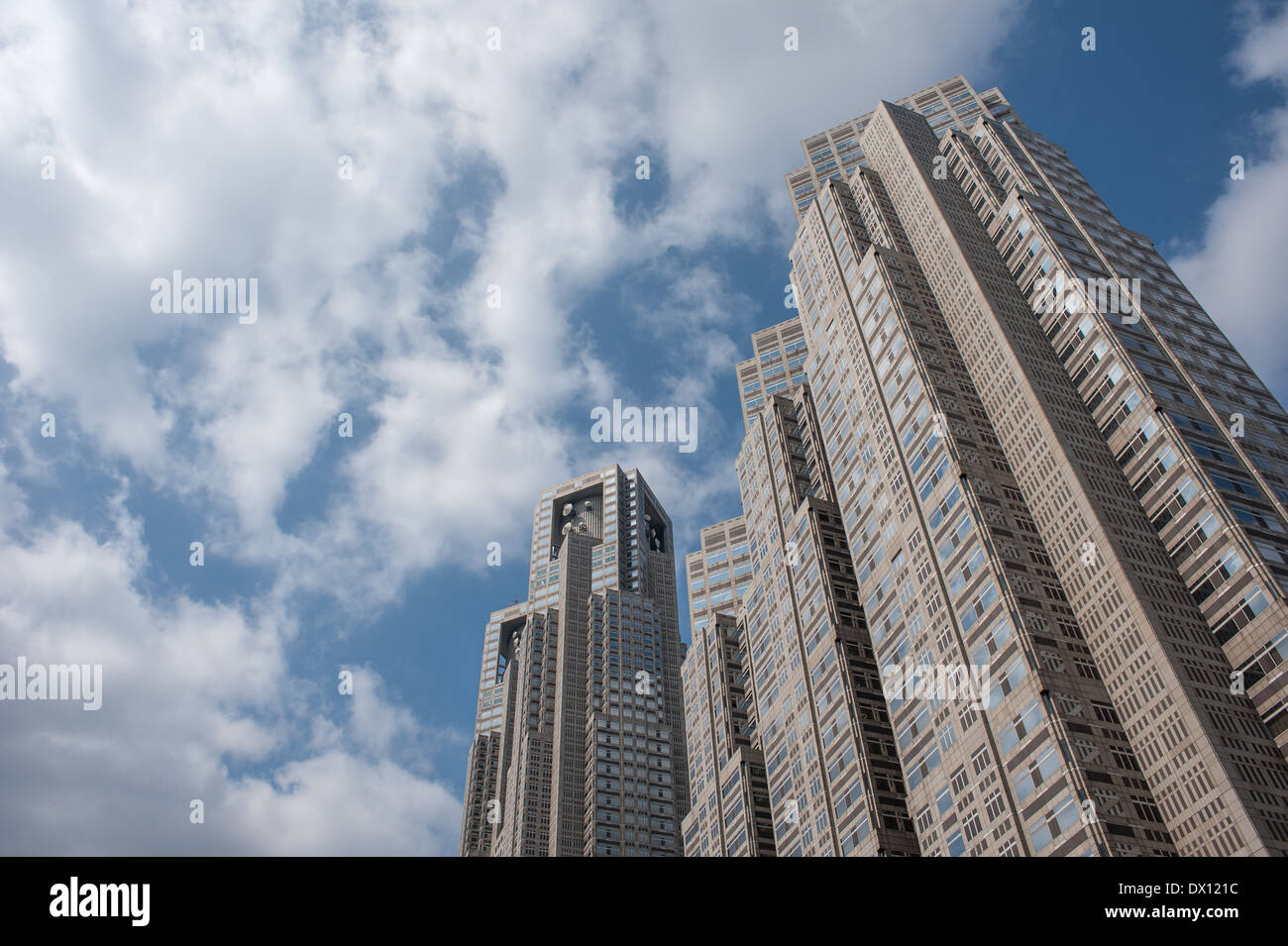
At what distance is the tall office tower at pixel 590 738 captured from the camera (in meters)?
150

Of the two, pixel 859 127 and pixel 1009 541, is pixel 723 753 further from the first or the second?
pixel 859 127

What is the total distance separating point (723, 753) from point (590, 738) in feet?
161

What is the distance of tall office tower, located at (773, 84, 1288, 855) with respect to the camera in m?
58.8

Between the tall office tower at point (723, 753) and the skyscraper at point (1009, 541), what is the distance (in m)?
2.83

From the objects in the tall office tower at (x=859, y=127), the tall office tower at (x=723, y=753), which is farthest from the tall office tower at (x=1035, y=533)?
the tall office tower at (x=859, y=127)

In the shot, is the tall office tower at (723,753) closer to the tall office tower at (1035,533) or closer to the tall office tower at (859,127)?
the tall office tower at (1035,533)

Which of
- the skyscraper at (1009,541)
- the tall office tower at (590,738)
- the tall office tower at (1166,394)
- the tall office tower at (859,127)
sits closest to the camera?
the skyscraper at (1009,541)

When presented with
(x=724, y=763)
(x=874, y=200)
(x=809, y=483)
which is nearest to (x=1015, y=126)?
(x=874, y=200)

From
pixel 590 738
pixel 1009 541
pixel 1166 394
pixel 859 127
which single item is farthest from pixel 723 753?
pixel 859 127

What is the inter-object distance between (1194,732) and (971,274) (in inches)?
1989

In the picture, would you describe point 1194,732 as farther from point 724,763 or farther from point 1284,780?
point 724,763

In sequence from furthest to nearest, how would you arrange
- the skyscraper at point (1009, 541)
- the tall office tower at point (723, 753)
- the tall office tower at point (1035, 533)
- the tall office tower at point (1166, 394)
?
the tall office tower at point (723, 753)
the tall office tower at point (1166, 394)
the skyscraper at point (1009, 541)
the tall office tower at point (1035, 533)

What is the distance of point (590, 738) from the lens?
158500 millimetres

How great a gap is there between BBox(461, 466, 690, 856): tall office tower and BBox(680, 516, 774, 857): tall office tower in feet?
95.2
